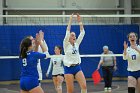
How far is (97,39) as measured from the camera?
2189 cm

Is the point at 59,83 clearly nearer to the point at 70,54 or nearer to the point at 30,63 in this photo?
the point at 70,54

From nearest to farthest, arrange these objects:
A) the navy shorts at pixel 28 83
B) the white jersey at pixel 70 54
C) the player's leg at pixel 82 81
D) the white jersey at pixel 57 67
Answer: the navy shorts at pixel 28 83 → the player's leg at pixel 82 81 → the white jersey at pixel 70 54 → the white jersey at pixel 57 67

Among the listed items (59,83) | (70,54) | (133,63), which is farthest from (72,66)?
(59,83)

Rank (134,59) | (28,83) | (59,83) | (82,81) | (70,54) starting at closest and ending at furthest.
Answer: (28,83), (134,59), (82,81), (70,54), (59,83)

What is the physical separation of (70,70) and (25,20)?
12.4 meters

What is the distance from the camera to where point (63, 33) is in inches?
843

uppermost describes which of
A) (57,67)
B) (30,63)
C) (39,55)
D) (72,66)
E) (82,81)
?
(39,55)

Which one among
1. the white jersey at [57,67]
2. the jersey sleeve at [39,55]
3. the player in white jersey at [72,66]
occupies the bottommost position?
the white jersey at [57,67]

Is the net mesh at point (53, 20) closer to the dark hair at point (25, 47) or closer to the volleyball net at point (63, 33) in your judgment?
the volleyball net at point (63, 33)

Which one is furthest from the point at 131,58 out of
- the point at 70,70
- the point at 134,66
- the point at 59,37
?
the point at 59,37

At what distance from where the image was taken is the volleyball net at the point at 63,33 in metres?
20.9

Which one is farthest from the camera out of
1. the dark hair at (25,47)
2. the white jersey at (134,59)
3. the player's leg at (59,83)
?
the player's leg at (59,83)

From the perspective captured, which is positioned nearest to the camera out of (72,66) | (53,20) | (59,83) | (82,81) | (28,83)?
(28,83)

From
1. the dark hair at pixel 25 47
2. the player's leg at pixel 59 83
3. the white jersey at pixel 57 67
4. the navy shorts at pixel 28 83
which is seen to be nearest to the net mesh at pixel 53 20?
the white jersey at pixel 57 67
